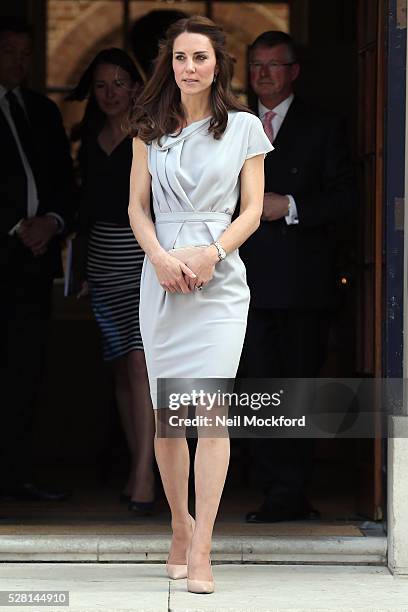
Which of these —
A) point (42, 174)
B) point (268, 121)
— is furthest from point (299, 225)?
point (42, 174)

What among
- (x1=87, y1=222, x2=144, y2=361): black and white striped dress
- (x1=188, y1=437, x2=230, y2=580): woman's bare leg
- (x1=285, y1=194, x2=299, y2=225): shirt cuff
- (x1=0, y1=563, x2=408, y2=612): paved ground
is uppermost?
(x1=285, y1=194, x2=299, y2=225): shirt cuff

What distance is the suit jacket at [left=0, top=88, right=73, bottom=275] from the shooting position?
626 centimetres

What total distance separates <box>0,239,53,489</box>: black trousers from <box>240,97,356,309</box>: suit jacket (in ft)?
3.49

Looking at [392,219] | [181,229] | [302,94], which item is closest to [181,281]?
[181,229]

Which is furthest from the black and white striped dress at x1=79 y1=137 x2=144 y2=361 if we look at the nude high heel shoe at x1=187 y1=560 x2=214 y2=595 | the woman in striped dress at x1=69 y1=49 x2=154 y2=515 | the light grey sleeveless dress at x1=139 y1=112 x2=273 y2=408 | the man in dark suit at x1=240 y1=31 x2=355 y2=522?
the nude high heel shoe at x1=187 y1=560 x2=214 y2=595

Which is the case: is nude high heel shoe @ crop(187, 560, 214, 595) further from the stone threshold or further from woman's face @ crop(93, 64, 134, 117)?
woman's face @ crop(93, 64, 134, 117)

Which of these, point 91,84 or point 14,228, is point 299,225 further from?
point 14,228

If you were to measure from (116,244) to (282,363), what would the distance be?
87cm

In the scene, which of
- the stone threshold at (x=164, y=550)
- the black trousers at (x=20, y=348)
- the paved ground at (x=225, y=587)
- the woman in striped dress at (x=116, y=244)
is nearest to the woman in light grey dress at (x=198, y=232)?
the paved ground at (x=225, y=587)

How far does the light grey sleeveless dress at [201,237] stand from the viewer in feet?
15.6

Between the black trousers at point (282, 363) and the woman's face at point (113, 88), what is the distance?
1.07 metres

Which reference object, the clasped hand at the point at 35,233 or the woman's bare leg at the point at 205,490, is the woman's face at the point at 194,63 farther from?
the clasped hand at the point at 35,233

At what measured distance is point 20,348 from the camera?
6.43m

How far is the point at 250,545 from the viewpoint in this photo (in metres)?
5.35
